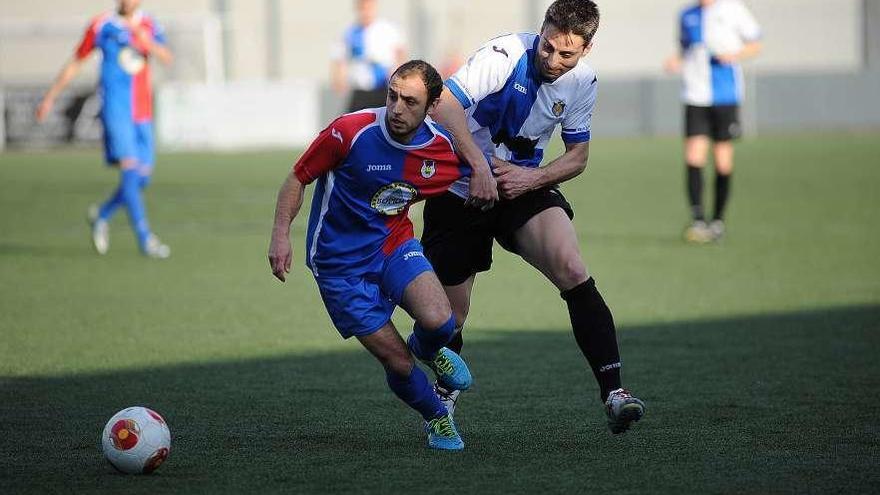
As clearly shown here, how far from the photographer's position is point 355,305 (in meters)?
5.38

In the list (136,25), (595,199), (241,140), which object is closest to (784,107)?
(241,140)

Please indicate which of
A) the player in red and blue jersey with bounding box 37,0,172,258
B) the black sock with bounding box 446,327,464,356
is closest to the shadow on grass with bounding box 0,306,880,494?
the black sock with bounding box 446,327,464,356

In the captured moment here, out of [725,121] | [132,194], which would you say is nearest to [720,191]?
[725,121]

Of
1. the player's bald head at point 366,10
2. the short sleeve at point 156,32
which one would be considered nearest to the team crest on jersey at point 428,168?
the short sleeve at point 156,32

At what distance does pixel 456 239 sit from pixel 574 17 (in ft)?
3.42

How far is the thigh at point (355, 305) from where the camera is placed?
5.36 metres

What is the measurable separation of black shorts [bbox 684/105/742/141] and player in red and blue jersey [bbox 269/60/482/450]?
813 centimetres

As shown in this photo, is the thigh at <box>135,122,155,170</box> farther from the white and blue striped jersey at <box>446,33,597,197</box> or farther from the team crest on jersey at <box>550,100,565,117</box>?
the team crest on jersey at <box>550,100,565,117</box>

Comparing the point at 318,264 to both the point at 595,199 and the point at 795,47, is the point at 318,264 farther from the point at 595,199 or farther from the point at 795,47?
the point at 795,47

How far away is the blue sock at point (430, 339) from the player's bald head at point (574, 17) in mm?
1176

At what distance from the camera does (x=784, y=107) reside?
35312 millimetres

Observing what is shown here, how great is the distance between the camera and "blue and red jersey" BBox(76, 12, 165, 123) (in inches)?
482

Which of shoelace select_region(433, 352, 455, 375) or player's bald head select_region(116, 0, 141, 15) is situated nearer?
shoelace select_region(433, 352, 455, 375)

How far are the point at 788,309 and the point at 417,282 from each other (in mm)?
4592
